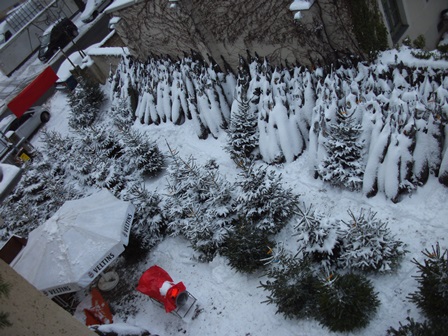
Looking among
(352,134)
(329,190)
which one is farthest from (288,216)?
(352,134)

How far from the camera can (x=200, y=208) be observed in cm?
773

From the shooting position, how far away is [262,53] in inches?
382

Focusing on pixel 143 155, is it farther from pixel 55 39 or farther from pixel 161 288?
pixel 55 39

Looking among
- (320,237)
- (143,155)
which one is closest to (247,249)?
(320,237)

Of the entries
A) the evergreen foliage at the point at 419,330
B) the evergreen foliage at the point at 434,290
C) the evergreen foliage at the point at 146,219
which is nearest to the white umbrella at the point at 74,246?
the evergreen foliage at the point at 146,219

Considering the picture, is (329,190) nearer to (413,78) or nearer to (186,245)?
(413,78)

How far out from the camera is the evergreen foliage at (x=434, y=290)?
15.5ft

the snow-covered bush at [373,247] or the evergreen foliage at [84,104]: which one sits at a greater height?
the evergreen foliage at [84,104]

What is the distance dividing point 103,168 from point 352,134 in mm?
6661

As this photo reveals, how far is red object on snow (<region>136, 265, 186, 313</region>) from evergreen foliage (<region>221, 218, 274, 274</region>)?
1095 mm

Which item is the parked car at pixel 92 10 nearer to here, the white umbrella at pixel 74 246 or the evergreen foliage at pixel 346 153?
the white umbrella at pixel 74 246

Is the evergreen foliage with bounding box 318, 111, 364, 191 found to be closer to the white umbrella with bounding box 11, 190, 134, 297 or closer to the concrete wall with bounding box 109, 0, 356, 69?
the concrete wall with bounding box 109, 0, 356, 69

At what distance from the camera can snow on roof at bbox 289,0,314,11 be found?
7.50 meters

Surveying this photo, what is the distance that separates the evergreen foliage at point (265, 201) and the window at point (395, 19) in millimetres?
4664
